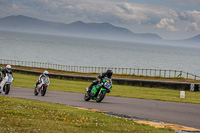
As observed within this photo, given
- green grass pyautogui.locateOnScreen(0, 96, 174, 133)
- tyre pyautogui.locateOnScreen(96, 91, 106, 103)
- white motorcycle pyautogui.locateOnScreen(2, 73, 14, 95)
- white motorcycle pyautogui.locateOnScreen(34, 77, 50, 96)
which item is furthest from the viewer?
white motorcycle pyautogui.locateOnScreen(34, 77, 50, 96)

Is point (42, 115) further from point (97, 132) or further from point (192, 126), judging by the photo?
point (192, 126)

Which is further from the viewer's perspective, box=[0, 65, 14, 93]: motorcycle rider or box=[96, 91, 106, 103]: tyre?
box=[0, 65, 14, 93]: motorcycle rider

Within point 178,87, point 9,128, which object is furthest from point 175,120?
point 178,87

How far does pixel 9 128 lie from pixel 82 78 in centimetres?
3752

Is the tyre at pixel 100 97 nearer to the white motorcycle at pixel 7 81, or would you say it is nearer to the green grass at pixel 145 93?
the green grass at pixel 145 93

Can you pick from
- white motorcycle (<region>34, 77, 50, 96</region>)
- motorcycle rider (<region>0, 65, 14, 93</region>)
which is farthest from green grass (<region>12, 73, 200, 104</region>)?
motorcycle rider (<region>0, 65, 14, 93</region>)

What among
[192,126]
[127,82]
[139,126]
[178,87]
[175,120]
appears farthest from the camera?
[127,82]

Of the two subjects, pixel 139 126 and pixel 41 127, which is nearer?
pixel 41 127

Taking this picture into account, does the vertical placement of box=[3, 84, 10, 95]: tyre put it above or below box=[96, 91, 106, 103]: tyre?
above

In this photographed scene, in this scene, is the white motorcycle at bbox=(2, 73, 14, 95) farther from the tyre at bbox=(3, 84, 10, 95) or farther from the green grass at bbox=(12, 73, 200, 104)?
the green grass at bbox=(12, 73, 200, 104)

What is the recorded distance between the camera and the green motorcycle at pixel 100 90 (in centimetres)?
Answer: 1819

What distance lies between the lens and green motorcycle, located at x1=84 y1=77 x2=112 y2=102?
18.2 m

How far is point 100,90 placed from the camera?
18781 mm

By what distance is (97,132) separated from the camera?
9477 millimetres
